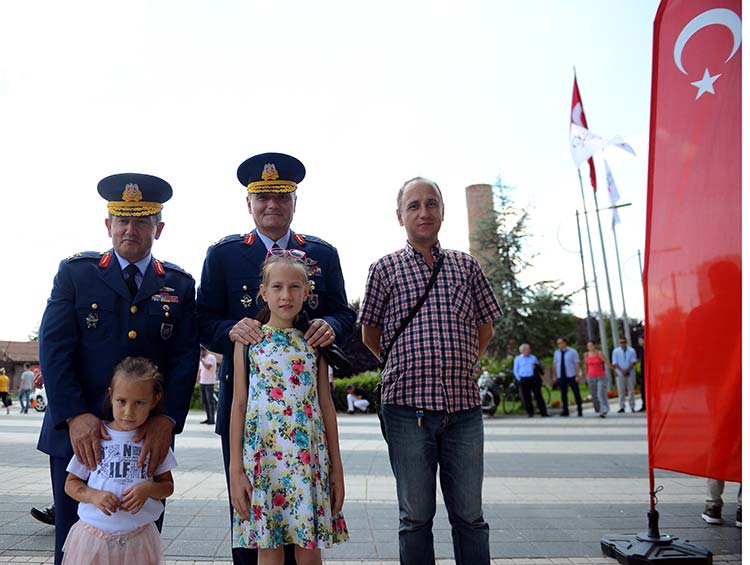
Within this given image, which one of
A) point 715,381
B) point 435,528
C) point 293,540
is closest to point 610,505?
point 435,528

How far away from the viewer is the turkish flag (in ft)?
11.1

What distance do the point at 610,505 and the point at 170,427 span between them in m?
4.01

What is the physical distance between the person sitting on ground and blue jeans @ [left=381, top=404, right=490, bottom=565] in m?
14.5

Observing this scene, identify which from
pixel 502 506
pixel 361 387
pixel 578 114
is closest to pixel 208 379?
pixel 361 387

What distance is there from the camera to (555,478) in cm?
653

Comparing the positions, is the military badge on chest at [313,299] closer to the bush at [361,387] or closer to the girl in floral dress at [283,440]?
the girl in floral dress at [283,440]

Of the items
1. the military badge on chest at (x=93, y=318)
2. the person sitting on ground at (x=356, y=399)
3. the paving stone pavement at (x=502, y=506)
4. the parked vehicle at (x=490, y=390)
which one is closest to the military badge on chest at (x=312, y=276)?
the military badge on chest at (x=93, y=318)

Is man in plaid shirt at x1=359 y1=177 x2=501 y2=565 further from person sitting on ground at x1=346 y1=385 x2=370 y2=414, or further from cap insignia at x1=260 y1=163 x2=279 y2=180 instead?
person sitting on ground at x1=346 y1=385 x2=370 y2=414

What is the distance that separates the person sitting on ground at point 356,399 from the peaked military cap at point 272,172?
575 inches

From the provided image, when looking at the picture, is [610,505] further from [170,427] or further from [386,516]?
[170,427]

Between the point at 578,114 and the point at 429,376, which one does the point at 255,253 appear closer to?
the point at 429,376

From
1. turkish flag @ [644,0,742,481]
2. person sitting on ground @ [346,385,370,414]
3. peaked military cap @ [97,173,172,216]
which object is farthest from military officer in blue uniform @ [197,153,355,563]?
person sitting on ground @ [346,385,370,414]

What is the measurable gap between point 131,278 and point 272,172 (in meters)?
0.84

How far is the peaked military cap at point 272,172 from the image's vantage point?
10.0 ft
